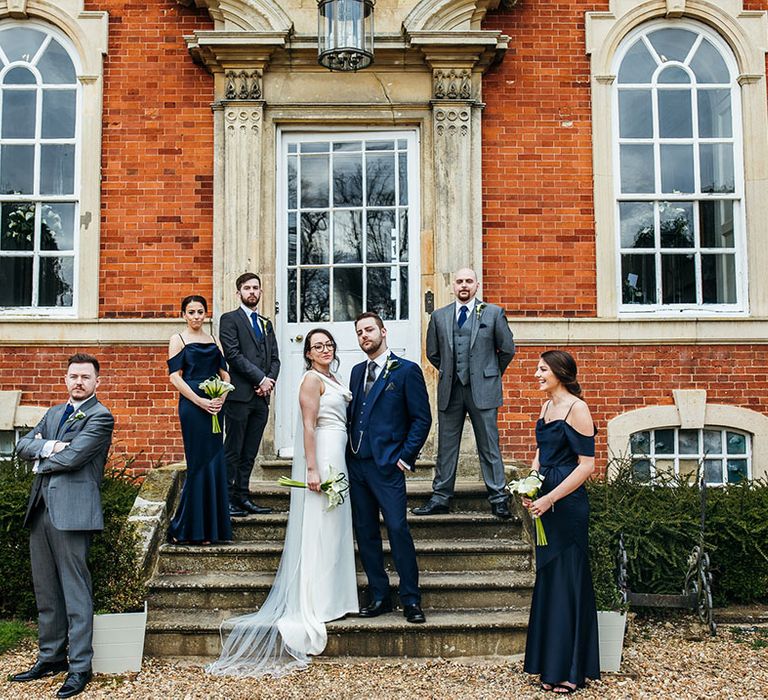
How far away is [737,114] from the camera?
9117 millimetres

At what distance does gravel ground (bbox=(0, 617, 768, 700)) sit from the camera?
529cm

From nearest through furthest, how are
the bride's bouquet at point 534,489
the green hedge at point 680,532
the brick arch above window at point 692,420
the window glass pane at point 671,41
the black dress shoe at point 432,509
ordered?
the bride's bouquet at point 534,489 < the green hedge at point 680,532 < the black dress shoe at point 432,509 < the brick arch above window at point 692,420 < the window glass pane at point 671,41

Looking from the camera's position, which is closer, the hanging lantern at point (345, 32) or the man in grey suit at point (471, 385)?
the man in grey suit at point (471, 385)

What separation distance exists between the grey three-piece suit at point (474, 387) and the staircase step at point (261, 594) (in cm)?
85

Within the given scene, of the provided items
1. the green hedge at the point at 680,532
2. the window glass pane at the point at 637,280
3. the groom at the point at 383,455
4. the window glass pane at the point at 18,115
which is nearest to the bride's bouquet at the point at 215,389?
the groom at the point at 383,455

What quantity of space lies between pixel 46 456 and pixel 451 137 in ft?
16.0

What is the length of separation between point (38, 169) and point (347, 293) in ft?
10.4

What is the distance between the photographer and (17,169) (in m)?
9.01

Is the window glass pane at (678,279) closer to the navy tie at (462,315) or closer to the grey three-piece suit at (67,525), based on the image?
the navy tie at (462,315)

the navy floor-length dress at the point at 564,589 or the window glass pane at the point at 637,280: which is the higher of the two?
the window glass pane at the point at 637,280

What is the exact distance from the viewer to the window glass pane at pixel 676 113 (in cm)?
913

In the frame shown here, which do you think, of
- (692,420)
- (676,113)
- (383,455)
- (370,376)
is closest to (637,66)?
(676,113)

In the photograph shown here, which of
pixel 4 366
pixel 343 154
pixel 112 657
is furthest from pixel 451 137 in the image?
pixel 112 657

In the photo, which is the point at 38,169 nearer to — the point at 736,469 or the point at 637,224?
the point at 637,224
